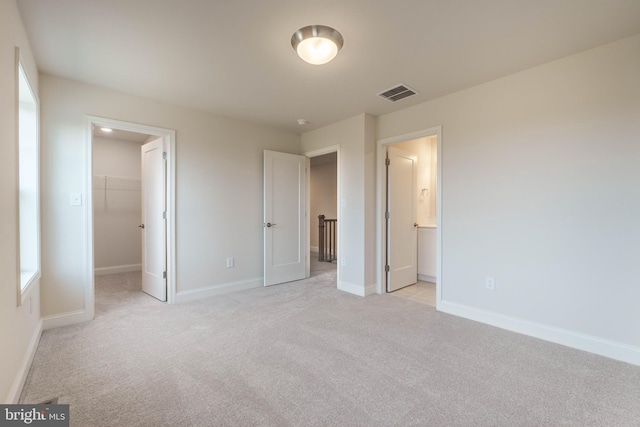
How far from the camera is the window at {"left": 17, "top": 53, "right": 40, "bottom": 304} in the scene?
2.40 metres

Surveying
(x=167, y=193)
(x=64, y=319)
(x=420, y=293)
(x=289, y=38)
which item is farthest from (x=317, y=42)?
(x=64, y=319)

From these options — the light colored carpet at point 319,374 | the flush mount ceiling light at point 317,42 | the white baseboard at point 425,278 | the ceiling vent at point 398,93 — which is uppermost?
the ceiling vent at point 398,93

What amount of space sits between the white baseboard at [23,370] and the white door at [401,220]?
360cm

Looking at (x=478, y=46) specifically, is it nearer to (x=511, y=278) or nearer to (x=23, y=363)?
(x=511, y=278)

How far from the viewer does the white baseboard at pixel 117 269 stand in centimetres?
511

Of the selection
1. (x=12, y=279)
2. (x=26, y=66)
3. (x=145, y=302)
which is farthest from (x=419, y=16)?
(x=145, y=302)

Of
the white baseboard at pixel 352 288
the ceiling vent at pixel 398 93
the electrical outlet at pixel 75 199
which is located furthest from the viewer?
the white baseboard at pixel 352 288

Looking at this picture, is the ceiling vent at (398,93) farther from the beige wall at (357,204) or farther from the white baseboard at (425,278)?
the white baseboard at (425,278)

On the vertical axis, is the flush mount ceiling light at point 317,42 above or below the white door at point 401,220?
above

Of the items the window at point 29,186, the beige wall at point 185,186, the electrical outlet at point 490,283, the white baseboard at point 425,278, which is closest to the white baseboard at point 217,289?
the beige wall at point 185,186

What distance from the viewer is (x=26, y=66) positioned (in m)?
2.13

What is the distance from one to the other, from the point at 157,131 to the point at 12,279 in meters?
2.17

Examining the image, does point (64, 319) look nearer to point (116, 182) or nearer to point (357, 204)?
point (116, 182)

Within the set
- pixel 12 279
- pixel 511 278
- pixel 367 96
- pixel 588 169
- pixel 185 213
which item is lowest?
pixel 511 278
